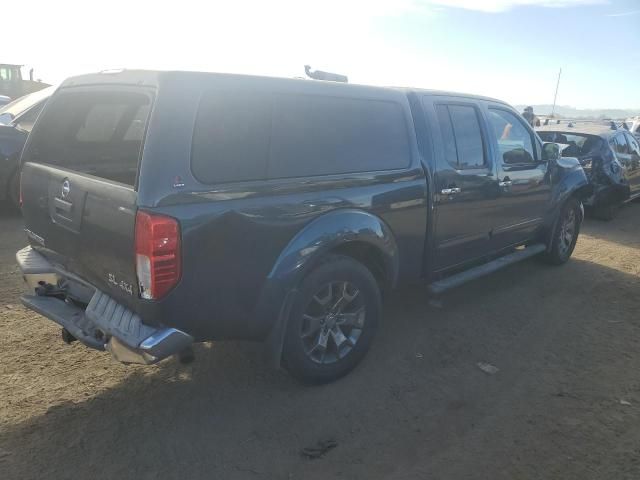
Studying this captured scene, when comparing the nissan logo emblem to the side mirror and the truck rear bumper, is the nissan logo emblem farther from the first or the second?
the side mirror

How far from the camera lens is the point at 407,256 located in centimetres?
381

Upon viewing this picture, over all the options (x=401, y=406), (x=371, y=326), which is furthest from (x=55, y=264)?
(x=401, y=406)

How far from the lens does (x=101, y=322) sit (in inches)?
105

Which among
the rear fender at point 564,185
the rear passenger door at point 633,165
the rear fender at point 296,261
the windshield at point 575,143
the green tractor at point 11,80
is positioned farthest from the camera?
the green tractor at point 11,80

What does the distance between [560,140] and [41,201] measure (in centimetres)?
853

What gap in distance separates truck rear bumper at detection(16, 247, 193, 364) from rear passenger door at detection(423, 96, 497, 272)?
91.6 inches

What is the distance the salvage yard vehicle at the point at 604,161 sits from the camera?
831 cm

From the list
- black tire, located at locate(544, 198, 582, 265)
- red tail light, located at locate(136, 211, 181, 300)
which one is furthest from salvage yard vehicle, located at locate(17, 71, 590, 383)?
black tire, located at locate(544, 198, 582, 265)

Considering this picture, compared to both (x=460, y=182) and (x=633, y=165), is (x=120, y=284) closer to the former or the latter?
(x=460, y=182)

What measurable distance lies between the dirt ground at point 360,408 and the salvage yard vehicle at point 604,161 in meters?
4.52

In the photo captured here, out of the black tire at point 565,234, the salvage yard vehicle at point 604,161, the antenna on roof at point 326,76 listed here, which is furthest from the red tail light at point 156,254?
the salvage yard vehicle at point 604,161

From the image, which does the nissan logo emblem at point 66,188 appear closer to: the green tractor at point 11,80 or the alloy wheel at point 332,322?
the alloy wheel at point 332,322

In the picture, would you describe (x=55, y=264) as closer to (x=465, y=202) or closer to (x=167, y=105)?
(x=167, y=105)

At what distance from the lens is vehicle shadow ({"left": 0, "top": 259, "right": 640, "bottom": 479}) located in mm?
2613
